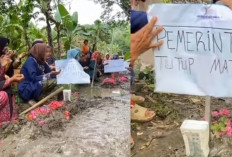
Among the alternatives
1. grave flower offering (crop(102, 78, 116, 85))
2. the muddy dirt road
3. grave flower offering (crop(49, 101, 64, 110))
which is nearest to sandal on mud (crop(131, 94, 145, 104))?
the muddy dirt road

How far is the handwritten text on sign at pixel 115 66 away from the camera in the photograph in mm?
3614

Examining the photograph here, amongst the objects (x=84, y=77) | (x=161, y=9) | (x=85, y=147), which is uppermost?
(x=161, y=9)

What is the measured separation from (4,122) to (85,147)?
1.04 meters

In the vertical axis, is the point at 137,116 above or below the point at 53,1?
below

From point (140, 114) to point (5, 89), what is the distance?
2.08 m

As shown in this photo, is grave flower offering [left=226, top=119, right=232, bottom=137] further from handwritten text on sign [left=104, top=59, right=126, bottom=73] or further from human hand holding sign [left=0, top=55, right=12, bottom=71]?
human hand holding sign [left=0, top=55, right=12, bottom=71]

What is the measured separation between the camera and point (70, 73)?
3.63 meters

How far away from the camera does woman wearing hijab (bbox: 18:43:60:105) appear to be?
378 centimetres

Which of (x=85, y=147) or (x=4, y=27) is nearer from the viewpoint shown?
Answer: (x=85, y=147)

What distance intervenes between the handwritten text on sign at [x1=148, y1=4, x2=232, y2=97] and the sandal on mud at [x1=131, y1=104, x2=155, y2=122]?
0.17m

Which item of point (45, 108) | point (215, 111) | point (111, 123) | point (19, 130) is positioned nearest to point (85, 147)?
point (111, 123)

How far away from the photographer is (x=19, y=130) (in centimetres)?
319

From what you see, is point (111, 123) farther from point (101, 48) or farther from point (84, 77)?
point (101, 48)

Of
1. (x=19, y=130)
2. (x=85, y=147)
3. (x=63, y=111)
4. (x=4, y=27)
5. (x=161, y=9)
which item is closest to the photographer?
(x=161, y=9)
